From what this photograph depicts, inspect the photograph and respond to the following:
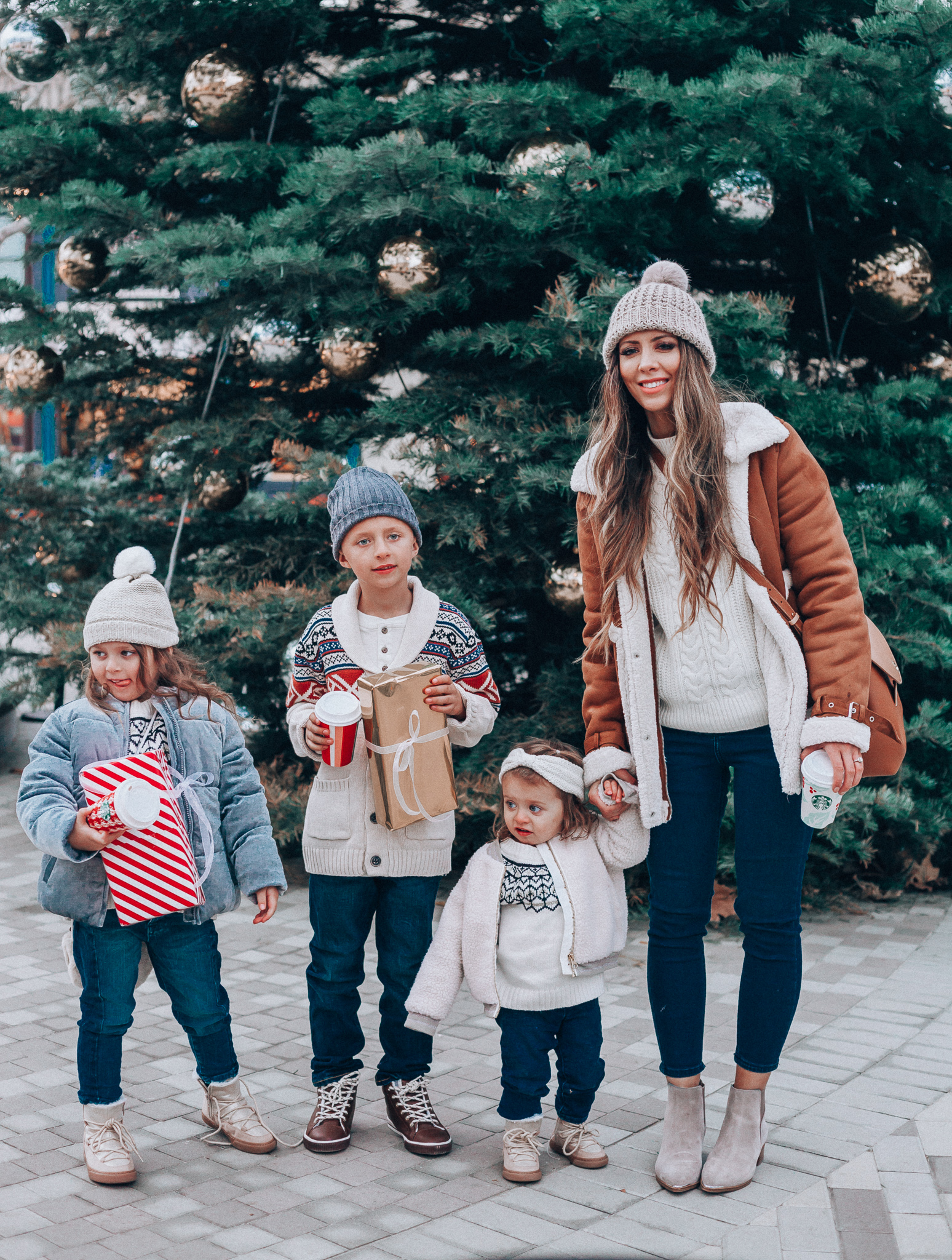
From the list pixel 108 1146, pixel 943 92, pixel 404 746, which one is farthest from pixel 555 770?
pixel 943 92

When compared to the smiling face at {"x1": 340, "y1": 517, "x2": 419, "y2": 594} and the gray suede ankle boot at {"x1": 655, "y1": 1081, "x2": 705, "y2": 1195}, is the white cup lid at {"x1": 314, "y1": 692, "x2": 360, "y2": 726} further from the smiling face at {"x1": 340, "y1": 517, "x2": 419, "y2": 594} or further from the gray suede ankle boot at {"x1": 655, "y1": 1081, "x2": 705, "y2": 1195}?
the gray suede ankle boot at {"x1": 655, "y1": 1081, "x2": 705, "y2": 1195}

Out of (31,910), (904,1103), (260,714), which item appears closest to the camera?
(904,1103)

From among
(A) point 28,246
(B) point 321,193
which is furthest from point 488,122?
(A) point 28,246

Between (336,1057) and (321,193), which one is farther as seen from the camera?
(321,193)

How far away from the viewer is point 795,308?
18.2 feet

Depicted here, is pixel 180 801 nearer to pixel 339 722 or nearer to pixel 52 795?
pixel 52 795

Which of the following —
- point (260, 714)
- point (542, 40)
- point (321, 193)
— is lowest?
point (260, 714)

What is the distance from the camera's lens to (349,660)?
314 cm

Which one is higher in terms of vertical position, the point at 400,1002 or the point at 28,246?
the point at 28,246

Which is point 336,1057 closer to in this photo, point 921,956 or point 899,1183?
point 899,1183

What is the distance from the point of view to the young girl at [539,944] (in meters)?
2.98

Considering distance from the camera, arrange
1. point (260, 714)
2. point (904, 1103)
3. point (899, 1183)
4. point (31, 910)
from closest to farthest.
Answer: point (899, 1183), point (904, 1103), point (31, 910), point (260, 714)

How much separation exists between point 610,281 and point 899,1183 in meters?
3.10

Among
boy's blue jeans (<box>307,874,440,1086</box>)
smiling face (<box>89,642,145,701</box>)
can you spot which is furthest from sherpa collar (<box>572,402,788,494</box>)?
smiling face (<box>89,642,145,701</box>)
